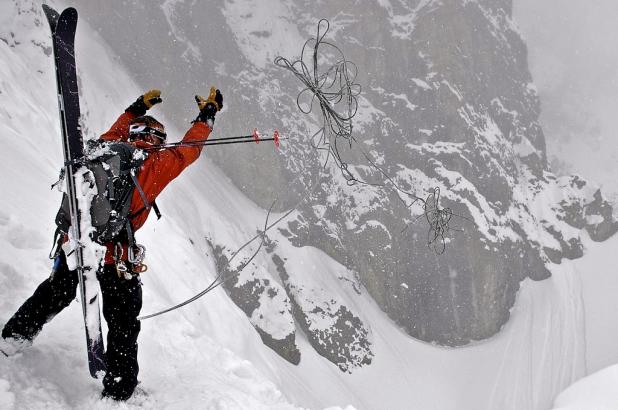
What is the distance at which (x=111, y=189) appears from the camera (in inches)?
101

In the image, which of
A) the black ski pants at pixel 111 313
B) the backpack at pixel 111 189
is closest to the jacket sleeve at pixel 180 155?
the backpack at pixel 111 189

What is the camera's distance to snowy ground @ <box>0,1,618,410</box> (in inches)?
128

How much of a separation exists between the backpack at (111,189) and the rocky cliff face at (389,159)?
24243 millimetres

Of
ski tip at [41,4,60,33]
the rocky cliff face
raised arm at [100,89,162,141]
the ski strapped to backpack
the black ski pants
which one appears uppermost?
ski tip at [41,4,60,33]

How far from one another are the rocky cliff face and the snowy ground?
6.04 feet

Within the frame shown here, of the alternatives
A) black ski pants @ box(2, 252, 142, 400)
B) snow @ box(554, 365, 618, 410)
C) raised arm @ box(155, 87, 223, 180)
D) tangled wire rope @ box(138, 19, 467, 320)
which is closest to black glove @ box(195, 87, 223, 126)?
raised arm @ box(155, 87, 223, 180)

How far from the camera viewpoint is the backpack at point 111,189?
8.21 ft

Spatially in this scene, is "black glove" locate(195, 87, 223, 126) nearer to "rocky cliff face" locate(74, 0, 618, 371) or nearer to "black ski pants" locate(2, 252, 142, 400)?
"black ski pants" locate(2, 252, 142, 400)

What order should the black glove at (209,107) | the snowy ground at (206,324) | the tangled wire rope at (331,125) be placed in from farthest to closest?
the tangled wire rope at (331,125), the snowy ground at (206,324), the black glove at (209,107)

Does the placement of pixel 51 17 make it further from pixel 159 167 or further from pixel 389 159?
pixel 389 159

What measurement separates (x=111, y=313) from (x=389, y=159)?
40.4m

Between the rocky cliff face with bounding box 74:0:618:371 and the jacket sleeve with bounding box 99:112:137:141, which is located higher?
the jacket sleeve with bounding box 99:112:137:141

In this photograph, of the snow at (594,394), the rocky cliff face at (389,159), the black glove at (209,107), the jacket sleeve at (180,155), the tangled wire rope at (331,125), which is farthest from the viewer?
the rocky cliff face at (389,159)

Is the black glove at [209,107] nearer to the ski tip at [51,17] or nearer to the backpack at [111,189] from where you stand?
the backpack at [111,189]
